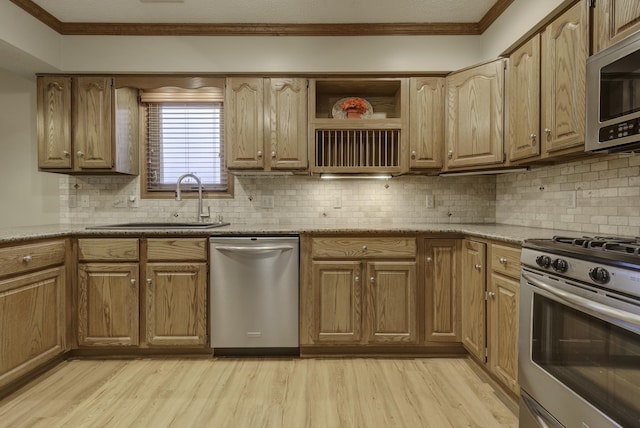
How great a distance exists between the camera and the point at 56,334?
235 centimetres

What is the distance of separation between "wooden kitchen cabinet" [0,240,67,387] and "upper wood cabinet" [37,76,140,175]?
794mm

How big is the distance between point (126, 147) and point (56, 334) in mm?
1527

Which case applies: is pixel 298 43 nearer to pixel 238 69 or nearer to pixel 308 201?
pixel 238 69

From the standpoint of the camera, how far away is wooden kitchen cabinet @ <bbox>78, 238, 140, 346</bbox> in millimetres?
2480

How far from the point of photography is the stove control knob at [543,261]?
1.46 meters

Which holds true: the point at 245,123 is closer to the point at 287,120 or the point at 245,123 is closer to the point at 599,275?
the point at 287,120

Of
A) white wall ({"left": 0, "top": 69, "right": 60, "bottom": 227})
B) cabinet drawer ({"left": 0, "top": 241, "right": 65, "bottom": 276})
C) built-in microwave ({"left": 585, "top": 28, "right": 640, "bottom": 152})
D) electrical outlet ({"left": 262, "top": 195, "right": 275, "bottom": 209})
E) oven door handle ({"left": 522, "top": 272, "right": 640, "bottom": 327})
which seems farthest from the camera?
electrical outlet ({"left": 262, "top": 195, "right": 275, "bottom": 209})

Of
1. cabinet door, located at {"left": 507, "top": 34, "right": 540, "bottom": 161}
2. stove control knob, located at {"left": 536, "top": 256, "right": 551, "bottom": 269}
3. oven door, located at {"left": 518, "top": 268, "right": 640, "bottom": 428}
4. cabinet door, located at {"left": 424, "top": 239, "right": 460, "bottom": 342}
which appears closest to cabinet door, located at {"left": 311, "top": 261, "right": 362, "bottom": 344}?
cabinet door, located at {"left": 424, "top": 239, "right": 460, "bottom": 342}

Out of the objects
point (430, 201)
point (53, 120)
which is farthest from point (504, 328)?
point (53, 120)

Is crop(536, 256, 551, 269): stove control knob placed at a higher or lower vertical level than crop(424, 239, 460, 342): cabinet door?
higher

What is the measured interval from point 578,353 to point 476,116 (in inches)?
69.9

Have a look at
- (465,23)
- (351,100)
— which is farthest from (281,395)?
(465,23)

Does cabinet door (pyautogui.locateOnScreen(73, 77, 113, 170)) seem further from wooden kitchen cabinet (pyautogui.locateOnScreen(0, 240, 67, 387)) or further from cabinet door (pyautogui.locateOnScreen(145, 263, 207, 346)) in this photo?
cabinet door (pyautogui.locateOnScreen(145, 263, 207, 346))

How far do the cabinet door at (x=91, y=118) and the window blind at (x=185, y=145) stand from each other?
1.29 ft
